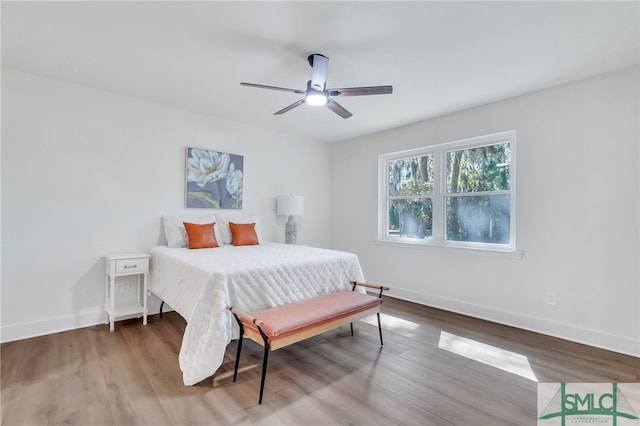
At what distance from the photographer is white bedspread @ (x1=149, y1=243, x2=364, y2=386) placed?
2.04 m

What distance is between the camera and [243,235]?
12.4 feet

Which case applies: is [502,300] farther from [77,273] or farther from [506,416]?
[77,273]

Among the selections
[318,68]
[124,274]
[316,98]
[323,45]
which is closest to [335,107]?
[316,98]

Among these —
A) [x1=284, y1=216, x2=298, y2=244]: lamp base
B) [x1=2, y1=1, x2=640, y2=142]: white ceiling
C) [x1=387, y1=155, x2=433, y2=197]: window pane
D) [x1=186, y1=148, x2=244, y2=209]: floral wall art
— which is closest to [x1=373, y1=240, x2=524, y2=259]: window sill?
[x1=387, y1=155, x2=433, y2=197]: window pane

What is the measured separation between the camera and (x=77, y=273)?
10.1 ft

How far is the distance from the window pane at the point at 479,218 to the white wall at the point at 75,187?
128 inches

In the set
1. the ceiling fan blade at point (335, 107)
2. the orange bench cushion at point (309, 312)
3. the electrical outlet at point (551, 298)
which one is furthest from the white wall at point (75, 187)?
the electrical outlet at point (551, 298)

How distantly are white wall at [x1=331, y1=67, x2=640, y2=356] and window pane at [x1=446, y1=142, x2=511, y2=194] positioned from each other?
0.64 feet

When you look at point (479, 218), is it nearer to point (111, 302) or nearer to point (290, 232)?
point (290, 232)

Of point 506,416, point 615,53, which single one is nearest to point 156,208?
point 506,416

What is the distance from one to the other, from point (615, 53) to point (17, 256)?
537 centimetres

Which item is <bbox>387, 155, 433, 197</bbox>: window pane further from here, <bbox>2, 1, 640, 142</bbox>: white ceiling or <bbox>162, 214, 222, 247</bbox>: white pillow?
<bbox>162, 214, 222, 247</bbox>: white pillow

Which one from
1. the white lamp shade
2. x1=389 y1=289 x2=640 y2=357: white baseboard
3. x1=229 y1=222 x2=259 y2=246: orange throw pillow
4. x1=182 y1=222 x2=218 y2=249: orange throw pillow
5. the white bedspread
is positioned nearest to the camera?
the white bedspread

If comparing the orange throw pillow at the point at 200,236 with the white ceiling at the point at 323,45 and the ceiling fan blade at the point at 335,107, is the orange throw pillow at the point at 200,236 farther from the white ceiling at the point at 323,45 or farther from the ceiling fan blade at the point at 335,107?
the ceiling fan blade at the point at 335,107
